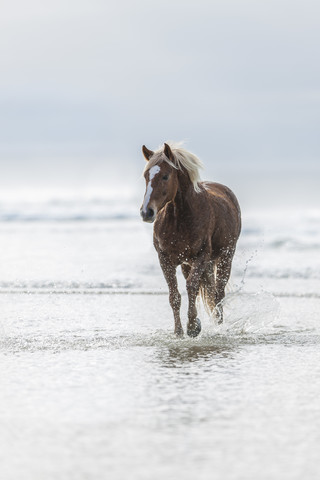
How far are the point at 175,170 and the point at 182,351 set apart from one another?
4.91 feet

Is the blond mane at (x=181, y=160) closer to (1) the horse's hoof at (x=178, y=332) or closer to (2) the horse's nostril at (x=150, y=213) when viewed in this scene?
(2) the horse's nostril at (x=150, y=213)

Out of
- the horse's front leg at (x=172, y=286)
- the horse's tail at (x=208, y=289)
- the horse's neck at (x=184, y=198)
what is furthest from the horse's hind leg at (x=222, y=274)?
the horse's neck at (x=184, y=198)

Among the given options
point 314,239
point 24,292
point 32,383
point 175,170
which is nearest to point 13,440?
point 32,383

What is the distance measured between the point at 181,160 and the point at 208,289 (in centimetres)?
154

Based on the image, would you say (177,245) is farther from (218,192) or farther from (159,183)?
(218,192)

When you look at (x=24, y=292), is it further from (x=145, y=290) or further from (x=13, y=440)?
(x=13, y=440)

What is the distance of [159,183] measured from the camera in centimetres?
624

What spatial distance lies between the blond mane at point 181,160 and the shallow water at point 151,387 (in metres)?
1.39

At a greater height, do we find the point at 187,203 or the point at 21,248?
the point at 187,203

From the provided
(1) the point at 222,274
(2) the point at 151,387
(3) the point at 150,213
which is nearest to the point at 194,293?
(3) the point at 150,213

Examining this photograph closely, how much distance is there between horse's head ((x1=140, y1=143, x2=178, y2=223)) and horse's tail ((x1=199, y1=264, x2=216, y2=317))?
46.6 inches

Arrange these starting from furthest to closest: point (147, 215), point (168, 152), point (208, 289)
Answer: point (208, 289) < point (168, 152) < point (147, 215)

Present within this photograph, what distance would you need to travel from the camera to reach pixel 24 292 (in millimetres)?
9922

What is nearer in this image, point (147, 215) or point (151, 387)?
point (151, 387)
